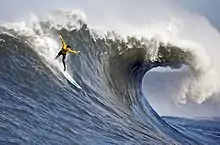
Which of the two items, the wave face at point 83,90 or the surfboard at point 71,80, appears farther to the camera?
the surfboard at point 71,80

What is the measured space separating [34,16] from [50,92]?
4.22m

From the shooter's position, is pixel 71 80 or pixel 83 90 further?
pixel 71 80

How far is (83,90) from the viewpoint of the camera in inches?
487

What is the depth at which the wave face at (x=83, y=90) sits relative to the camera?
8781mm

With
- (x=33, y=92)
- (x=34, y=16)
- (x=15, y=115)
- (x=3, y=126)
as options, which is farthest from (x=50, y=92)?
(x=34, y=16)

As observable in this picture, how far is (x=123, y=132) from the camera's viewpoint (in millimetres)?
10141

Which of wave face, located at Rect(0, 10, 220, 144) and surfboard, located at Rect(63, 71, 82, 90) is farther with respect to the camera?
surfboard, located at Rect(63, 71, 82, 90)

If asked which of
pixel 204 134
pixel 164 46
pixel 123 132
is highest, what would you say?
pixel 164 46

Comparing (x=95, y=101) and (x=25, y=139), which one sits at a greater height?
(x=95, y=101)

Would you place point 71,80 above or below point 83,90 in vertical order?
above

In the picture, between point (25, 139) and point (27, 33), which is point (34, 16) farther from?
point (25, 139)

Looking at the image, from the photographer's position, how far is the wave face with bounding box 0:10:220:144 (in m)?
8.78

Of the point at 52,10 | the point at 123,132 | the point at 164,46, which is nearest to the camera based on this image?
the point at 123,132

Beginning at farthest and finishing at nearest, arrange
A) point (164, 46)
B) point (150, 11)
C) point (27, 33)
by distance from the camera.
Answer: point (150, 11) < point (164, 46) < point (27, 33)
